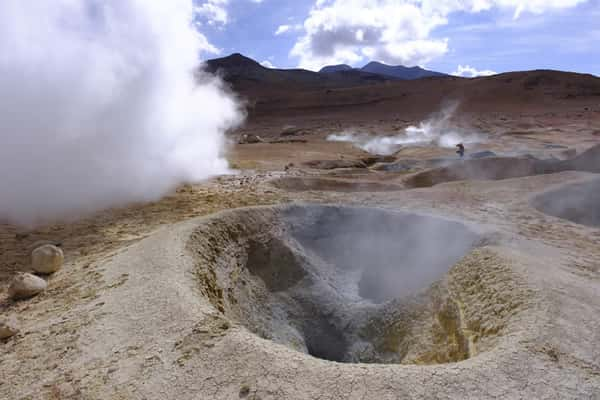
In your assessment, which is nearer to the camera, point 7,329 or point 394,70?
point 7,329

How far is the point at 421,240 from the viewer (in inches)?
226

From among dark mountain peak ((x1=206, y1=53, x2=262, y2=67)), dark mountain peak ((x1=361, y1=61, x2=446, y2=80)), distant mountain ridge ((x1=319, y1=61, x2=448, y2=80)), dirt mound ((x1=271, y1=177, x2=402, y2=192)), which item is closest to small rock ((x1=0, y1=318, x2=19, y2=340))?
dirt mound ((x1=271, y1=177, x2=402, y2=192))

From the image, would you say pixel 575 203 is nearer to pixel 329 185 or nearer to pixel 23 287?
pixel 329 185

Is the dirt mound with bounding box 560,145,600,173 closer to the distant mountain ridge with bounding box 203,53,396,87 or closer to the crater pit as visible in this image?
the crater pit

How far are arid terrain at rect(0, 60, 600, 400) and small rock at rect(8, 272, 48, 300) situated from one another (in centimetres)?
8

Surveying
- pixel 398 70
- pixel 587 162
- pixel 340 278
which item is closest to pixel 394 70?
pixel 398 70

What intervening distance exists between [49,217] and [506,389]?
5.86 m

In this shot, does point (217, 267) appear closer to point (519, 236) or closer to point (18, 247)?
point (18, 247)

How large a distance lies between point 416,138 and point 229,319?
1756cm

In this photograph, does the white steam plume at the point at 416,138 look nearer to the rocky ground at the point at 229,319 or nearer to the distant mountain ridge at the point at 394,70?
the rocky ground at the point at 229,319

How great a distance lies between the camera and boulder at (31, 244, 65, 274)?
4191mm

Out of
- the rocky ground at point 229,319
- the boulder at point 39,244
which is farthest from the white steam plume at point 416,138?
the boulder at point 39,244

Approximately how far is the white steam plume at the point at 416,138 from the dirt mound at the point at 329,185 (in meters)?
8.06

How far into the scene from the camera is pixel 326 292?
18.3 ft
